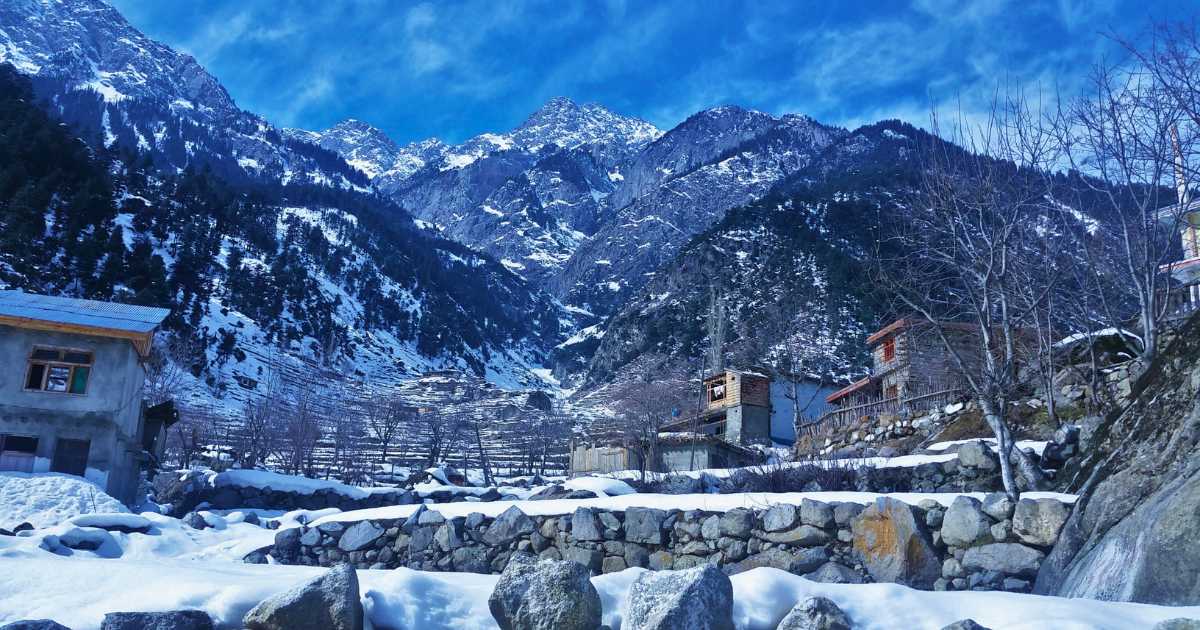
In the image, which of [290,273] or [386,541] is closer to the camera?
[386,541]

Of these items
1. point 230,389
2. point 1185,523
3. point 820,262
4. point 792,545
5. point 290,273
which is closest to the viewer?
point 1185,523

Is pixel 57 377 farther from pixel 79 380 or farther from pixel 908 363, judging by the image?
pixel 908 363

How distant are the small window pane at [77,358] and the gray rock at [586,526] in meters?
17.3

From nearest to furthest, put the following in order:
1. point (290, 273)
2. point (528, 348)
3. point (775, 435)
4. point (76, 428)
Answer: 1. point (76, 428)
2. point (775, 435)
3. point (290, 273)
4. point (528, 348)

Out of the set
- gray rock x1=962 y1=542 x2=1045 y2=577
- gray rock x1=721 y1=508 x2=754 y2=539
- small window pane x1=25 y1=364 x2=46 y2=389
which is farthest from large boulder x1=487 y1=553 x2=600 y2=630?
small window pane x1=25 y1=364 x2=46 y2=389

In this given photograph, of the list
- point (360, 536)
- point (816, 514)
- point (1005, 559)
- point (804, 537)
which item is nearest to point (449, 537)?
point (360, 536)

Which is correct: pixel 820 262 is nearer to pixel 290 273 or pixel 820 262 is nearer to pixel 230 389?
pixel 230 389

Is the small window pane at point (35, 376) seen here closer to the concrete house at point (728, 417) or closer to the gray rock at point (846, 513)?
the concrete house at point (728, 417)

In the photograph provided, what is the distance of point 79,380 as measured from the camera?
20391mm

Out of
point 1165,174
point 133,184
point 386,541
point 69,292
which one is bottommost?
point 386,541

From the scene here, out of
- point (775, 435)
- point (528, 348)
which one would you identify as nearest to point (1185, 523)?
point (775, 435)

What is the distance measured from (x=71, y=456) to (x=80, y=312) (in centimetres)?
392

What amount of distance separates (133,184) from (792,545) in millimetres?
92414

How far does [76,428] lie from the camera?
799 inches
